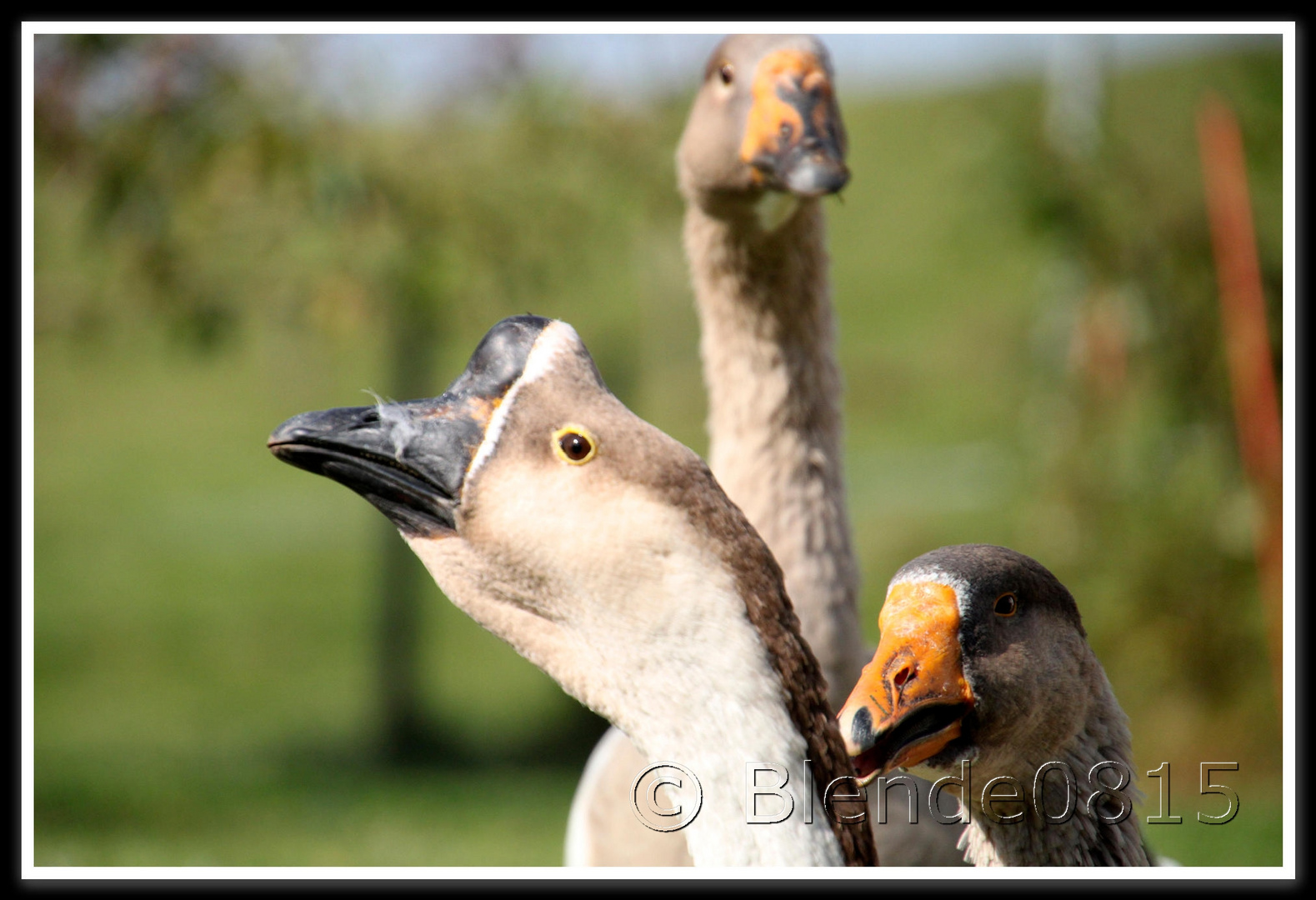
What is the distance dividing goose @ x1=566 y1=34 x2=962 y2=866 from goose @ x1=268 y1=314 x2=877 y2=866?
98 centimetres

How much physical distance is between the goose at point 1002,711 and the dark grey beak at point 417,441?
2.57 ft

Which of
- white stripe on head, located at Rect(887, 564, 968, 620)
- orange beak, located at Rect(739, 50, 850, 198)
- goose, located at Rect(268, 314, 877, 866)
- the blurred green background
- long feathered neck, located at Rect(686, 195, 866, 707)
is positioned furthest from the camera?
the blurred green background

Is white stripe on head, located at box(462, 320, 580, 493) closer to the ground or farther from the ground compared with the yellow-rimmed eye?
farther from the ground

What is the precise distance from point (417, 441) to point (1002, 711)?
1.14 m

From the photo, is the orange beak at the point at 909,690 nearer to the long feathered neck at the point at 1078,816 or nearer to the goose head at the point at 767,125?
the long feathered neck at the point at 1078,816

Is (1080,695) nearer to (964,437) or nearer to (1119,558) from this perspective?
(1119,558)

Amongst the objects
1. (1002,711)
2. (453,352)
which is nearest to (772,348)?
(1002,711)

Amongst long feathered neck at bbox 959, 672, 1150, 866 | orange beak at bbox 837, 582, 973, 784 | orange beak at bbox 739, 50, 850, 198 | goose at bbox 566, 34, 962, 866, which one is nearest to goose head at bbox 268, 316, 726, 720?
orange beak at bbox 837, 582, 973, 784

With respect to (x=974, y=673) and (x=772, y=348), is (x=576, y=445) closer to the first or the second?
(x=974, y=673)

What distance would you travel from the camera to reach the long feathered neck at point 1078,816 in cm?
235

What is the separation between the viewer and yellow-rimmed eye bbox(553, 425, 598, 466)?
76.7 inches

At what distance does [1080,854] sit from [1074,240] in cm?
556

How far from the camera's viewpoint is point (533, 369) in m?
2.02

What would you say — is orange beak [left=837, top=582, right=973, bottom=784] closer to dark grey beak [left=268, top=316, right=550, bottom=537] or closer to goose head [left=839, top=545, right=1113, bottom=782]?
goose head [left=839, top=545, right=1113, bottom=782]
